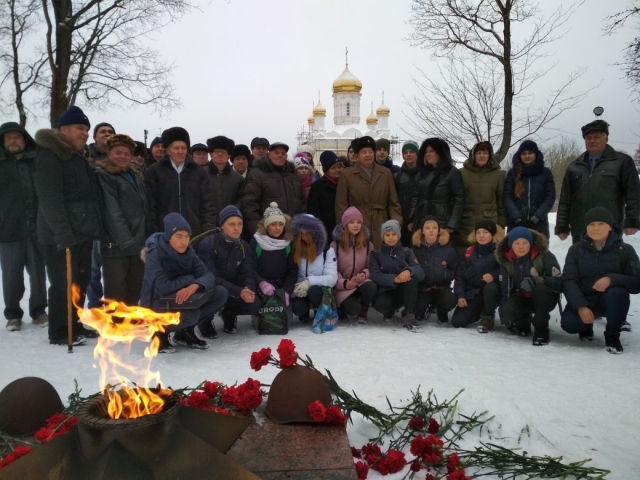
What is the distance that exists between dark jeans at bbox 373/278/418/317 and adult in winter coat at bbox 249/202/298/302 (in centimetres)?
101

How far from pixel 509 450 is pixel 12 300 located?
505 centimetres

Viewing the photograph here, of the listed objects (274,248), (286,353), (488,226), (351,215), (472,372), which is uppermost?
(351,215)

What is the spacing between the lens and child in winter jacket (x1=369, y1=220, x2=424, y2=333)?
5.48 m

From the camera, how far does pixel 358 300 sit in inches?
223

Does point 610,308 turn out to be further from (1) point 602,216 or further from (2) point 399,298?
(2) point 399,298

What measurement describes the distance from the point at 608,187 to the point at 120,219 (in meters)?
5.23

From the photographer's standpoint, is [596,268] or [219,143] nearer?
[596,268]

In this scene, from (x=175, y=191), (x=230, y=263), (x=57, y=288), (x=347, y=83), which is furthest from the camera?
(x=347, y=83)

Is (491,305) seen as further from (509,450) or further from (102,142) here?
(102,142)

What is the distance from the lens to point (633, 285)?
4539mm

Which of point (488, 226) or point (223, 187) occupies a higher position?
point (223, 187)

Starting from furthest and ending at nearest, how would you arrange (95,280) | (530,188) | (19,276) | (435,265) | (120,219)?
(95,280), (530,188), (435,265), (19,276), (120,219)

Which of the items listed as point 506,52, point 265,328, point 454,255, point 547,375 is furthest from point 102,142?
point 506,52

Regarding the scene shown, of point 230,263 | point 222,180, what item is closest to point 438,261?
point 230,263
